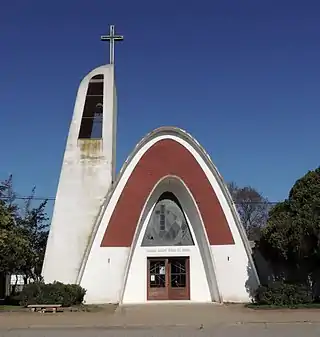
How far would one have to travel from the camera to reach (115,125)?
31531mm

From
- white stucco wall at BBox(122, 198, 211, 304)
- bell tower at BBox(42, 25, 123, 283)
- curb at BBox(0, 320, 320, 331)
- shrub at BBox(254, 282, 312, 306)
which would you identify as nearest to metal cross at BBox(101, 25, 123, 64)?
bell tower at BBox(42, 25, 123, 283)

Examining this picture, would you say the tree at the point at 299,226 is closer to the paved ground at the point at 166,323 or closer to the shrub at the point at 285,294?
the shrub at the point at 285,294

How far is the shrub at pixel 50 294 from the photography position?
23395 mm

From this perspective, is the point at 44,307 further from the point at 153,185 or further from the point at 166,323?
the point at 153,185

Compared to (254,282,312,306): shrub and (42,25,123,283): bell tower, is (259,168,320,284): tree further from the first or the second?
(42,25,123,283): bell tower

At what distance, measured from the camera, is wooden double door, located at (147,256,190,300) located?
28094mm

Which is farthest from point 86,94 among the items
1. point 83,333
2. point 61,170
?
point 83,333

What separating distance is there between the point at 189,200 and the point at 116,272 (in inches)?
212

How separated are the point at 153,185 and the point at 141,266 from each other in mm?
4344

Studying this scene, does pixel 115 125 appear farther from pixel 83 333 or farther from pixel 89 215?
pixel 83 333

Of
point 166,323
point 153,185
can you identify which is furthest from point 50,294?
point 166,323

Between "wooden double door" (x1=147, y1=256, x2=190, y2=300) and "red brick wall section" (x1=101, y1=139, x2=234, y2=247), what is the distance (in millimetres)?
2046

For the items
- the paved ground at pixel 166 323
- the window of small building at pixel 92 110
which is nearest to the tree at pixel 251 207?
the window of small building at pixel 92 110

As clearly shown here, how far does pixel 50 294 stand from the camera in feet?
77.6
